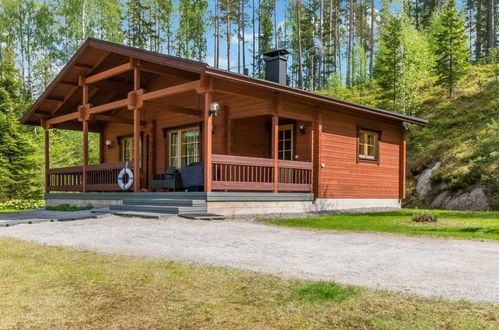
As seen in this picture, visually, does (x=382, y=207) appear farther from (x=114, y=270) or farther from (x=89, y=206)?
(x=114, y=270)

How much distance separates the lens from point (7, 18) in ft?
106

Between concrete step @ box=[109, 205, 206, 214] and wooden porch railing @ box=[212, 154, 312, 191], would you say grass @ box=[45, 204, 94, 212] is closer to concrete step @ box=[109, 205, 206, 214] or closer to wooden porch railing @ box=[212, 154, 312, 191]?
concrete step @ box=[109, 205, 206, 214]

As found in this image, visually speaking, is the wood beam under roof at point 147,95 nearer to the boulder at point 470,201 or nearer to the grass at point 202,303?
the grass at point 202,303

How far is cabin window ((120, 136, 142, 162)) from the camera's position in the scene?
17.0 metres

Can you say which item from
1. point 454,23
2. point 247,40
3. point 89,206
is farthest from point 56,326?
point 247,40

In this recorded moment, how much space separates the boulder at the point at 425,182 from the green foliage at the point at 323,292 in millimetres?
17670

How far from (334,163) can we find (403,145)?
13.9ft

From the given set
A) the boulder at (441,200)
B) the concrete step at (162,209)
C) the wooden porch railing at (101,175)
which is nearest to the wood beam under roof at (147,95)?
the wooden porch railing at (101,175)

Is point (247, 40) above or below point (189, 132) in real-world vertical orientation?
above

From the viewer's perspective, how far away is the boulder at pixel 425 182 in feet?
65.9

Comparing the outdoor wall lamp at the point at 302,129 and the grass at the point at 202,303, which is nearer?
the grass at the point at 202,303

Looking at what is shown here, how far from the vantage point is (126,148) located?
17.3 metres

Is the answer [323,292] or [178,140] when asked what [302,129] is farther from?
[323,292]

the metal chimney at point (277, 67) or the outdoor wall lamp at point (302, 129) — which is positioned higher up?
the metal chimney at point (277, 67)
